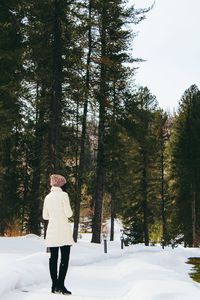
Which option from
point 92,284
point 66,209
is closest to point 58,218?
point 66,209

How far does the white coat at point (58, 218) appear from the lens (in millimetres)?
8516

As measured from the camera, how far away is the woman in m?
8.53

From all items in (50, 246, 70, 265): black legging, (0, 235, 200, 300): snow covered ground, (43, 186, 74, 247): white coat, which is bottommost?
(0, 235, 200, 300): snow covered ground

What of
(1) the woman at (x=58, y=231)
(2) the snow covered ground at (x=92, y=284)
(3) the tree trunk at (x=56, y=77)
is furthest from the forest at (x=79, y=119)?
(1) the woman at (x=58, y=231)

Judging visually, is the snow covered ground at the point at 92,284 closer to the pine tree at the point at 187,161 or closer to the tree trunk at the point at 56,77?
the tree trunk at the point at 56,77

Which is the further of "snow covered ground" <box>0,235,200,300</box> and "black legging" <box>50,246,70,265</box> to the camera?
"black legging" <box>50,246,70,265</box>

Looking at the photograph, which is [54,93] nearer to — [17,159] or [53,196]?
[53,196]

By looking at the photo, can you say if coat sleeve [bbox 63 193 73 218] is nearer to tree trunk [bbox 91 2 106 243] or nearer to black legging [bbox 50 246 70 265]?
black legging [bbox 50 246 70 265]

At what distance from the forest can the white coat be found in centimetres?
1055

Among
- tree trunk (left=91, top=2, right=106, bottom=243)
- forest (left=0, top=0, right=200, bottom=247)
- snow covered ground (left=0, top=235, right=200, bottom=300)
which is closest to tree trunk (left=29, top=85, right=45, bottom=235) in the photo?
forest (left=0, top=0, right=200, bottom=247)

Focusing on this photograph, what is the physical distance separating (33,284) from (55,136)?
10894 millimetres

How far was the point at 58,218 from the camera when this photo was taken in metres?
8.64

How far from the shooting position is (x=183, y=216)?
47.1 metres

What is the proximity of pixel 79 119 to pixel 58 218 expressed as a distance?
26.6 m
